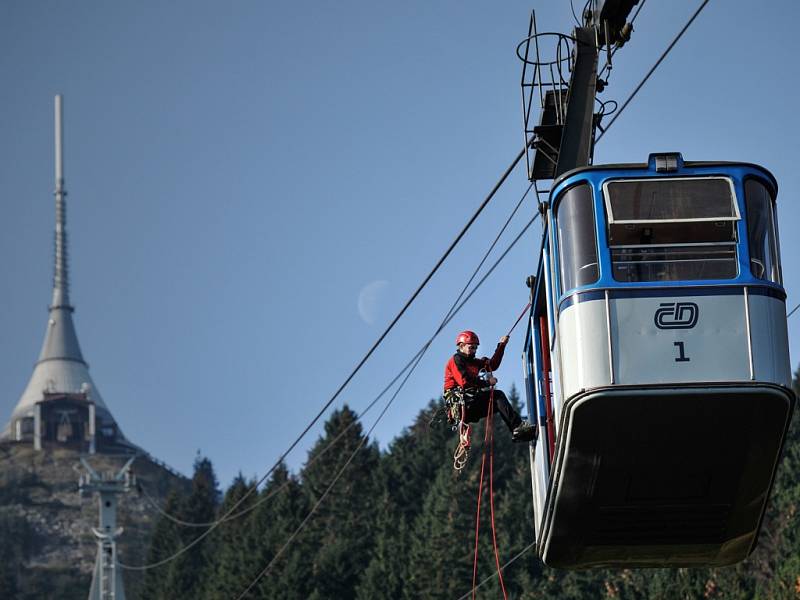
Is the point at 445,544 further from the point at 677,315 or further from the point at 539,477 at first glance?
the point at 677,315

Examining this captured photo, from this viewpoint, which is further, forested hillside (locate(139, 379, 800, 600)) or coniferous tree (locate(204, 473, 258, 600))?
coniferous tree (locate(204, 473, 258, 600))

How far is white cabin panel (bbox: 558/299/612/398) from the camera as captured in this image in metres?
17.4

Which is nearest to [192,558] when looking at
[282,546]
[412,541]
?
[282,546]

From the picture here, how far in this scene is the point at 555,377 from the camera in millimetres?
18719

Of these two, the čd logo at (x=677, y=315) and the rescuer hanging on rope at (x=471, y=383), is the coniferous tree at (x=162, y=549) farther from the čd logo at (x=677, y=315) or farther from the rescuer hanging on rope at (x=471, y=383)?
the čd logo at (x=677, y=315)

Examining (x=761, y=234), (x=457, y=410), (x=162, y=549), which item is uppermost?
(x=162, y=549)

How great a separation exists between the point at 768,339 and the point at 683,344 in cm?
89

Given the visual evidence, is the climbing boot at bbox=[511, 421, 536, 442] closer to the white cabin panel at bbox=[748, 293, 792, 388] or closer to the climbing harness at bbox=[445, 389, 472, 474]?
the climbing harness at bbox=[445, 389, 472, 474]

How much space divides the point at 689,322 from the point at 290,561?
86.6 m

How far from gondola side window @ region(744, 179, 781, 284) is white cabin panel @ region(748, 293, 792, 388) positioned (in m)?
0.31

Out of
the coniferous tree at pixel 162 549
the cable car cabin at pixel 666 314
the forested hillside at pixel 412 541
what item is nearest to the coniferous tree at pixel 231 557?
the forested hillside at pixel 412 541

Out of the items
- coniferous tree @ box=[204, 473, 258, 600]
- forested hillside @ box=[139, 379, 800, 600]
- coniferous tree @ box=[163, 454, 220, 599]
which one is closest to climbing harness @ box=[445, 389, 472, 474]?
forested hillside @ box=[139, 379, 800, 600]

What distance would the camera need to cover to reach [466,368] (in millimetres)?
21047

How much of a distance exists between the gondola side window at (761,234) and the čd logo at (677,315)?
0.78 metres
